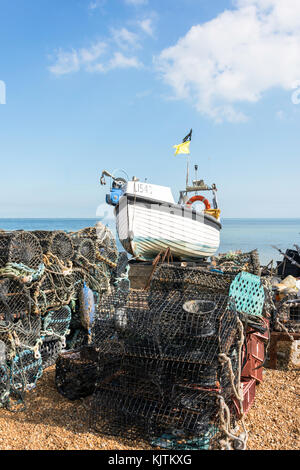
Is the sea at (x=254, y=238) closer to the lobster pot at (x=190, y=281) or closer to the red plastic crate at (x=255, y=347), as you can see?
the lobster pot at (x=190, y=281)

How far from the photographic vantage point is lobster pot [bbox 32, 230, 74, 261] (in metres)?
5.05

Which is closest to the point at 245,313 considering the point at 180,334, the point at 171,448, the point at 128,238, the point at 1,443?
the point at 180,334

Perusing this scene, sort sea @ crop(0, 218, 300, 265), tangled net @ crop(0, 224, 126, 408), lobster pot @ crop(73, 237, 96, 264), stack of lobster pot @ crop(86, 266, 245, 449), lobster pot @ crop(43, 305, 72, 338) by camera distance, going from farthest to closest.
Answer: sea @ crop(0, 218, 300, 265) < lobster pot @ crop(73, 237, 96, 264) < lobster pot @ crop(43, 305, 72, 338) < tangled net @ crop(0, 224, 126, 408) < stack of lobster pot @ crop(86, 266, 245, 449)

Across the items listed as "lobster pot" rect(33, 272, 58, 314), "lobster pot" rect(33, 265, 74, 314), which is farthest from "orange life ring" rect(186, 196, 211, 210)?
"lobster pot" rect(33, 272, 58, 314)

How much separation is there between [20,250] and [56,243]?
3.07 feet

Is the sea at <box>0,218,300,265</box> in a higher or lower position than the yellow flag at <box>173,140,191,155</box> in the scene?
lower

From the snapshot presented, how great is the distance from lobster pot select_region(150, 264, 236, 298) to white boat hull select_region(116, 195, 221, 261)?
679 cm

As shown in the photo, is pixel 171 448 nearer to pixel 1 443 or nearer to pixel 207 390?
pixel 207 390

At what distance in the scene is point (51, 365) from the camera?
4891mm

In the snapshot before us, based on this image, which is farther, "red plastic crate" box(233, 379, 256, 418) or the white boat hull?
the white boat hull

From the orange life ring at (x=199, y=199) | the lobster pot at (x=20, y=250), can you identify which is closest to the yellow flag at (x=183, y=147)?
the orange life ring at (x=199, y=199)

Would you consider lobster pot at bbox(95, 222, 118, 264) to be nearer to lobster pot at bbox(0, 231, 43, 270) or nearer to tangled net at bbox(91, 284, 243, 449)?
lobster pot at bbox(0, 231, 43, 270)

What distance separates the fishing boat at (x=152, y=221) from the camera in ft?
37.1

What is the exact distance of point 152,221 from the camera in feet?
38.0
